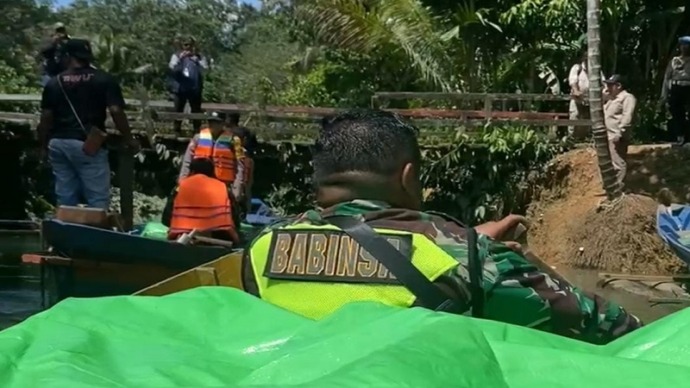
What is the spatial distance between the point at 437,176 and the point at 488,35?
3.05 meters

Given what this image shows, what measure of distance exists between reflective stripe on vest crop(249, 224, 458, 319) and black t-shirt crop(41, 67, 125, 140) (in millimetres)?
6487

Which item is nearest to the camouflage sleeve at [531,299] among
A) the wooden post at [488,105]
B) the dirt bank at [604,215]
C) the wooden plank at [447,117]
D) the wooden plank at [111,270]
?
the wooden plank at [111,270]

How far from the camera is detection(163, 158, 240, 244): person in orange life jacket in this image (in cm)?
947

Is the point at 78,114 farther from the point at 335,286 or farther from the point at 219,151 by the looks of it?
the point at 335,286

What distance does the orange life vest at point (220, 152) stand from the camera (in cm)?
1237

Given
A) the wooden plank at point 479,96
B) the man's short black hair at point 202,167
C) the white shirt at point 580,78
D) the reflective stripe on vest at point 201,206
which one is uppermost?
the white shirt at point 580,78

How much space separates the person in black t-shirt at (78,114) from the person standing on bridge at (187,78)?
9.60 metres

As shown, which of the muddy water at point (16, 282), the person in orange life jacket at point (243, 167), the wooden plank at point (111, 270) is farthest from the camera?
the person in orange life jacket at point (243, 167)

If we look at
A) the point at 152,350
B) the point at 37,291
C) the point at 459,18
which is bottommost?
the point at 37,291

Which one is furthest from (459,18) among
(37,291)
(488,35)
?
(37,291)

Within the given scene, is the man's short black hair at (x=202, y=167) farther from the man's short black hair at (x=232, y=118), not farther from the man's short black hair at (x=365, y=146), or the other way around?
the man's short black hair at (x=365, y=146)

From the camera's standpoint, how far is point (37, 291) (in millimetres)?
11484

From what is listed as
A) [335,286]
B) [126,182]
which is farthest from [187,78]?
[335,286]

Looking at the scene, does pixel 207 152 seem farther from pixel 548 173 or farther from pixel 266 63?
pixel 266 63
